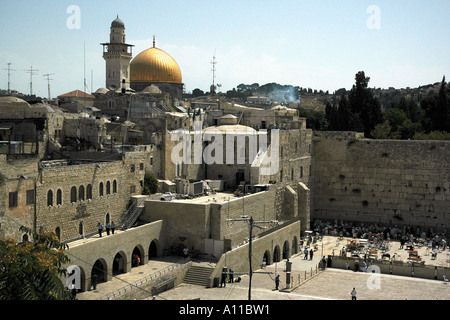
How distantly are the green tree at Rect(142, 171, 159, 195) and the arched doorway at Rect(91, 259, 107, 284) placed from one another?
583 cm

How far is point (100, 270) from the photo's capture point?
62.4 ft

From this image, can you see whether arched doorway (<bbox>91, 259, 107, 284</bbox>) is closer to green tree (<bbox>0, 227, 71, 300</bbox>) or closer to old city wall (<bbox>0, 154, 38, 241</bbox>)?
Result: old city wall (<bbox>0, 154, 38, 241</bbox>)

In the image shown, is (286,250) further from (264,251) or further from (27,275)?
(27,275)

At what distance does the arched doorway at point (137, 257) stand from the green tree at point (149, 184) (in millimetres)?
3555

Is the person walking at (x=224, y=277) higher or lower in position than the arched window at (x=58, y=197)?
lower

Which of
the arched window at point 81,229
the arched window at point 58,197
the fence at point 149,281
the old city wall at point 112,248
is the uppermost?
the arched window at point 58,197

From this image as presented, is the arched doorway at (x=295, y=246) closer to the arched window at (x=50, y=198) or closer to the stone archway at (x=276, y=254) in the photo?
the stone archway at (x=276, y=254)

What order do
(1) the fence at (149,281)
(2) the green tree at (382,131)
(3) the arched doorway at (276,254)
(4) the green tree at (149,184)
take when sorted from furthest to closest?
(2) the green tree at (382,131) < (3) the arched doorway at (276,254) < (4) the green tree at (149,184) < (1) the fence at (149,281)

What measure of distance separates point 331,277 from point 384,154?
13.9 m

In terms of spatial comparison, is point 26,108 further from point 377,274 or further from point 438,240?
point 438,240

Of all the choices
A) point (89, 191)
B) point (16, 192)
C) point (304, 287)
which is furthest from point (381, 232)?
point (16, 192)

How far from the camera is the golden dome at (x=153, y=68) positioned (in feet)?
136

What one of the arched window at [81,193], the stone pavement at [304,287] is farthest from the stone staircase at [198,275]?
the arched window at [81,193]

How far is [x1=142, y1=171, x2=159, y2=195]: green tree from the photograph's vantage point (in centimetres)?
2486
